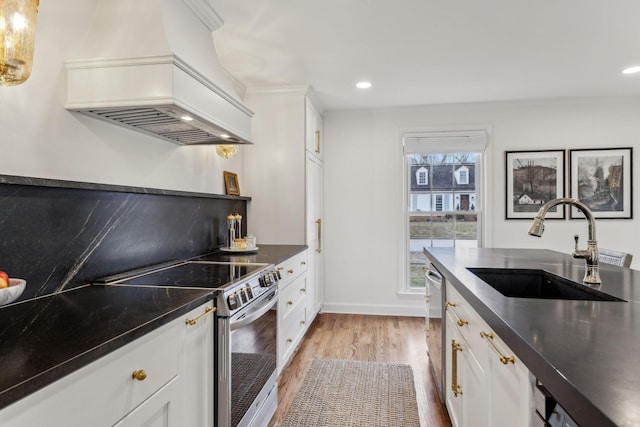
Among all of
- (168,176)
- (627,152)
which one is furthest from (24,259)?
(627,152)

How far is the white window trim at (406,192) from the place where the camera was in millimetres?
4141

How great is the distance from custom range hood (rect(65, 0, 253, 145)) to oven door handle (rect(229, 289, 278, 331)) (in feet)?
3.19

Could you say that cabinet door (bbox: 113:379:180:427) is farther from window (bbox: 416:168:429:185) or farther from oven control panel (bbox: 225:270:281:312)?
window (bbox: 416:168:429:185)

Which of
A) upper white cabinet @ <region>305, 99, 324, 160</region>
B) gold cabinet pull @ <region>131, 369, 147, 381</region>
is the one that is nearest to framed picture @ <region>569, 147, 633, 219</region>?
upper white cabinet @ <region>305, 99, 324, 160</region>

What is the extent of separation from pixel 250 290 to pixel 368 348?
1.85 m

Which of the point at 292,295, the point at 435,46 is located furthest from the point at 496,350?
the point at 435,46

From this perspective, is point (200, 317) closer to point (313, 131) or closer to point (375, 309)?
point (313, 131)

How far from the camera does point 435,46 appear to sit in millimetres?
2652

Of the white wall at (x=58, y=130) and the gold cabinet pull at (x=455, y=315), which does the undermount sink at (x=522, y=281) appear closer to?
the gold cabinet pull at (x=455, y=315)

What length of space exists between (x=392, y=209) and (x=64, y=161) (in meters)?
3.38

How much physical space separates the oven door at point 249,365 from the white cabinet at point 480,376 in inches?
39.1

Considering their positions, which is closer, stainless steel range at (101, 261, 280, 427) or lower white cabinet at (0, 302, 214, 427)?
lower white cabinet at (0, 302, 214, 427)

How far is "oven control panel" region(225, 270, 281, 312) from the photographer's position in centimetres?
157

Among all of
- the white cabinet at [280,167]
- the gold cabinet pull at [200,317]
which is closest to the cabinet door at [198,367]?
the gold cabinet pull at [200,317]
